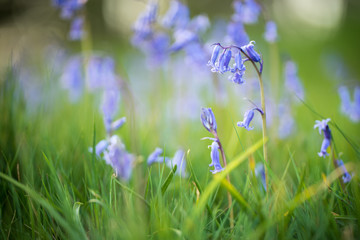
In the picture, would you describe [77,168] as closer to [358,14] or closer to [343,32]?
[343,32]

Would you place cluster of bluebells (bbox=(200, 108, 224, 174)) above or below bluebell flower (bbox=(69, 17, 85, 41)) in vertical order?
below

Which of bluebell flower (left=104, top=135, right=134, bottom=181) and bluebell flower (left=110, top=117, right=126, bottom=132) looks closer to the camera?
bluebell flower (left=104, top=135, right=134, bottom=181)

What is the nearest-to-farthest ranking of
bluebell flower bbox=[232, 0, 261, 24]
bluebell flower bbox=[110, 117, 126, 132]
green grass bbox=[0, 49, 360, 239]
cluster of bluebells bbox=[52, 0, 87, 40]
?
green grass bbox=[0, 49, 360, 239] → bluebell flower bbox=[110, 117, 126, 132] → bluebell flower bbox=[232, 0, 261, 24] → cluster of bluebells bbox=[52, 0, 87, 40]

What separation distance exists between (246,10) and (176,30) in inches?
29.8

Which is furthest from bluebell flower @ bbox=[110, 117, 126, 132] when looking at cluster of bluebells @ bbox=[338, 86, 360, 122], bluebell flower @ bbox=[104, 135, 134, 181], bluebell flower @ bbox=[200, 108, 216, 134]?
cluster of bluebells @ bbox=[338, 86, 360, 122]

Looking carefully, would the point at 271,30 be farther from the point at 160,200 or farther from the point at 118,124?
the point at 160,200

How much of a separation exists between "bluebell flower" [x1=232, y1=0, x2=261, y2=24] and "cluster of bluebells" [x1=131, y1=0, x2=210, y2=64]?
42 centimetres

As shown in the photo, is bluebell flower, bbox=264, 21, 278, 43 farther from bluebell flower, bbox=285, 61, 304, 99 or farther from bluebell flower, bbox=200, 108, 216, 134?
bluebell flower, bbox=200, 108, 216, 134

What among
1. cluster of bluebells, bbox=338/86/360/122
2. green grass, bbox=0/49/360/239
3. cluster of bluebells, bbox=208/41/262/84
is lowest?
green grass, bbox=0/49/360/239

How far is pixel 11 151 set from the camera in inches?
87.3

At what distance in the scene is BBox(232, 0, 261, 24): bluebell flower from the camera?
287cm

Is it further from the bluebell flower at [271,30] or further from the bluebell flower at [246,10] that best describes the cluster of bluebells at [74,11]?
the bluebell flower at [271,30]

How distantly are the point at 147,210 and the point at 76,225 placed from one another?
39cm

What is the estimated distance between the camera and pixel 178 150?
2318 millimetres
